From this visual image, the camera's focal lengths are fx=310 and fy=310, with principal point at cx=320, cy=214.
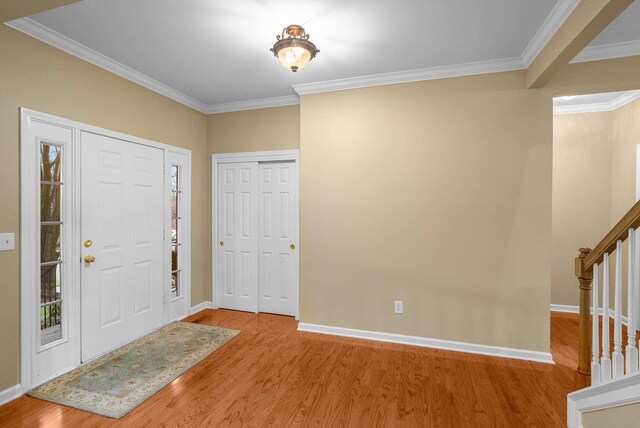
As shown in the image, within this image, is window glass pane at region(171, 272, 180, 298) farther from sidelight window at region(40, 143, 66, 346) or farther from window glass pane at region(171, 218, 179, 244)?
sidelight window at region(40, 143, 66, 346)

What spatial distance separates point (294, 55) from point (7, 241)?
2467mm

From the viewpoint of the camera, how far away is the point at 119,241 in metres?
3.11

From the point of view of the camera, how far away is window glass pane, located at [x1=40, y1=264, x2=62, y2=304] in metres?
2.51

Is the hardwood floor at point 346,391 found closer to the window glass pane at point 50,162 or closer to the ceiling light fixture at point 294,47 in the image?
the window glass pane at point 50,162

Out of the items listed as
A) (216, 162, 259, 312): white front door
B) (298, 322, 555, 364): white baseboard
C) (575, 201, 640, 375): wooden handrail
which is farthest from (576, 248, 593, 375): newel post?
(216, 162, 259, 312): white front door

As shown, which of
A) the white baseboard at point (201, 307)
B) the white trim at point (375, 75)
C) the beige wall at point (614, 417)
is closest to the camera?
the beige wall at point (614, 417)

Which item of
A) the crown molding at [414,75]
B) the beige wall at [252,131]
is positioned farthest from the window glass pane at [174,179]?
the crown molding at [414,75]

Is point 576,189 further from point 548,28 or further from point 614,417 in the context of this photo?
point 614,417

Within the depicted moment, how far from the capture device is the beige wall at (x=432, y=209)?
2.91 m

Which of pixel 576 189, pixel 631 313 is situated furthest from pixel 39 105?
pixel 576 189

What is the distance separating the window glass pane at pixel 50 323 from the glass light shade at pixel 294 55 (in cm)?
275

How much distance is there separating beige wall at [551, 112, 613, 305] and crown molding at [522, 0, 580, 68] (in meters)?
1.89

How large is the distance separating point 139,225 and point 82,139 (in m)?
0.99

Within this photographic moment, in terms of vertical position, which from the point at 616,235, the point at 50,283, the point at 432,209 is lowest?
the point at 50,283
